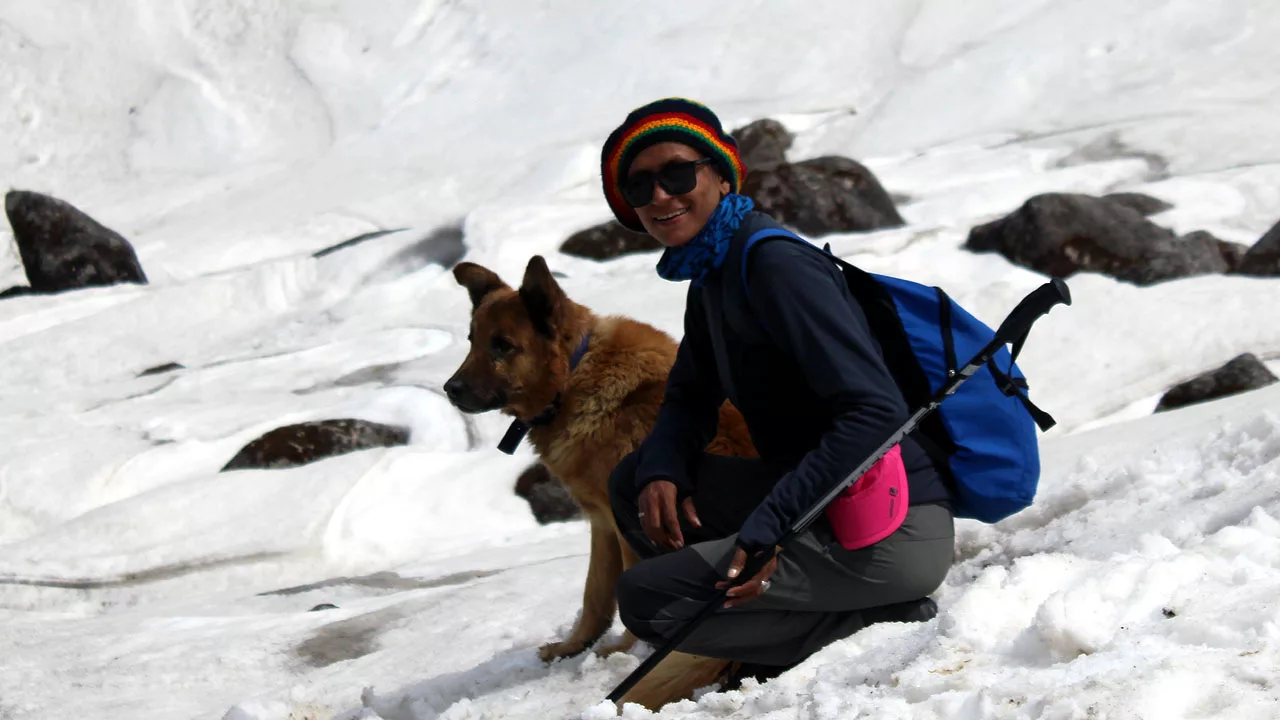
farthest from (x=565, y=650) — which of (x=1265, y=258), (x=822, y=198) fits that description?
(x=822, y=198)

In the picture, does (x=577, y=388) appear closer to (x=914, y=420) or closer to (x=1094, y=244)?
(x=914, y=420)

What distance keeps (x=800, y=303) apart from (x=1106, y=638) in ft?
2.72

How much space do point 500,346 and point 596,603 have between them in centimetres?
88

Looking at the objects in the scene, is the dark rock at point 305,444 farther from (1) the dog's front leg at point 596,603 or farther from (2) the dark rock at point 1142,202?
(2) the dark rock at point 1142,202

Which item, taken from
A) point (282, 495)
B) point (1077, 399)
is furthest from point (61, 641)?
point (1077, 399)

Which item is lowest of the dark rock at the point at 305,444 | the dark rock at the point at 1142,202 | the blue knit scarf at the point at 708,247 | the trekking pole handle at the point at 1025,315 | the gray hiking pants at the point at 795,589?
the dark rock at the point at 1142,202

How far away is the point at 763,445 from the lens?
8.68ft

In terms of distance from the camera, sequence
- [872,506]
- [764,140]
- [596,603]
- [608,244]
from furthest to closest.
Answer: [764,140] < [608,244] < [596,603] < [872,506]

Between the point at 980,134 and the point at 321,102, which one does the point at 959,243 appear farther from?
the point at 321,102

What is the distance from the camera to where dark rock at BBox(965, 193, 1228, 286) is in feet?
35.6

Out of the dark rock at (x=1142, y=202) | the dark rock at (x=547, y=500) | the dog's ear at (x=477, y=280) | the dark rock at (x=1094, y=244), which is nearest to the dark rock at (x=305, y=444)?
the dark rock at (x=547, y=500)

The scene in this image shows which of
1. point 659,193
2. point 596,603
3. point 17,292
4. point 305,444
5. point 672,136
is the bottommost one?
point 305,444

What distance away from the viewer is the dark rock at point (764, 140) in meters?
18.8

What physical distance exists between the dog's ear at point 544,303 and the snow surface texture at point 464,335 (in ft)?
3.51
